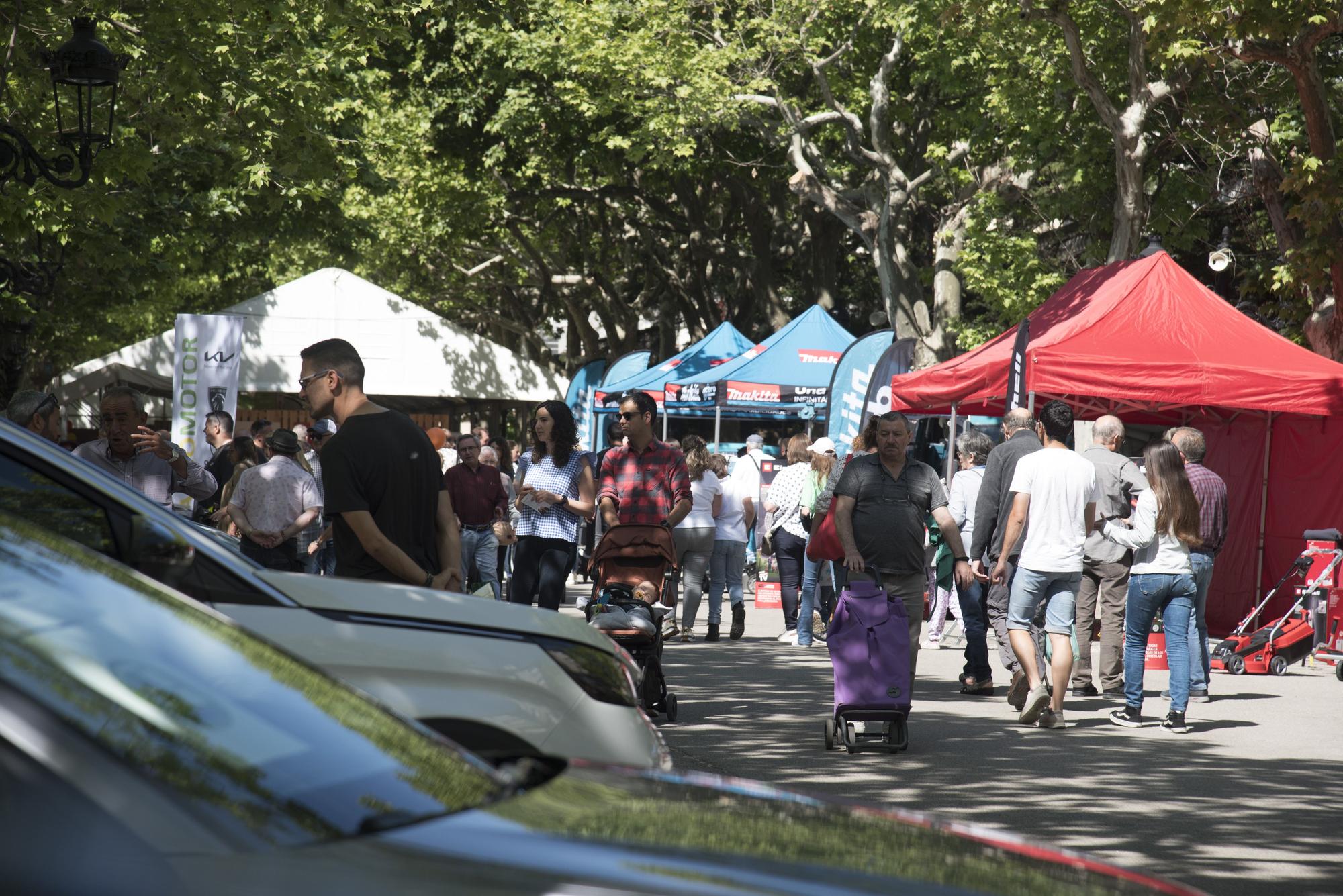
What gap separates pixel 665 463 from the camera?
9.33 m

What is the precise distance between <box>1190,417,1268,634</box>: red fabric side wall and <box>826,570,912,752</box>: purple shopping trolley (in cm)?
853

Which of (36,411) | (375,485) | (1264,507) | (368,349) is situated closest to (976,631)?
(1264,507)

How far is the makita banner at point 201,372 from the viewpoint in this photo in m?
15.0

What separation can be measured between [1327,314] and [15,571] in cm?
1717

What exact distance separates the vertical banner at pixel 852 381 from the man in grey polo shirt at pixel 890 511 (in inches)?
371

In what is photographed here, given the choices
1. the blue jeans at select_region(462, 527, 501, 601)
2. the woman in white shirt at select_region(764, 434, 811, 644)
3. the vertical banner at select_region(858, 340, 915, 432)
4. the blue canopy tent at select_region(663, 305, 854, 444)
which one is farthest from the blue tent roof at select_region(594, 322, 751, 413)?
the blue jeans at select_region(462, 527, 501, 601)

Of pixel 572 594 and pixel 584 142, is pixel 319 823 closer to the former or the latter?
pixel 572 594

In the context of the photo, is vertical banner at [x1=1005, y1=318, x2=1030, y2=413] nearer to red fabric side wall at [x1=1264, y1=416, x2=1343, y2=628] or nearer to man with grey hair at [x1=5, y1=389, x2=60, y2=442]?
red fabric side wall at [x1=1264, y1=416, x2=1343, y2=628]

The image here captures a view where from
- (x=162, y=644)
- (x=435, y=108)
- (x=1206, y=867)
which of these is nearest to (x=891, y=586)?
(x=1206, y=867)

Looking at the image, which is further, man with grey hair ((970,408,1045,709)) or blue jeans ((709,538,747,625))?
blue jeans ((709,538,747,625))

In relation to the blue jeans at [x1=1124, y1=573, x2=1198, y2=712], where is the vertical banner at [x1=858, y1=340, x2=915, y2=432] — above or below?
above

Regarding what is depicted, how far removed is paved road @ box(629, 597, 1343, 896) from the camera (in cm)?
623

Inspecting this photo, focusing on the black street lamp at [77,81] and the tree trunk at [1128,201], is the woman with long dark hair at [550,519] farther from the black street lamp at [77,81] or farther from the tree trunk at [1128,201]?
the tree trunk at [1128,201]

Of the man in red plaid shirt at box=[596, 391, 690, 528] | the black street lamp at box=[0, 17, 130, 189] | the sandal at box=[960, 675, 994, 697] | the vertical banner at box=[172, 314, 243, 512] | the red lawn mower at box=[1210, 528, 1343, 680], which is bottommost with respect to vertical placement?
the sandal at box=[960, 675, 994, 697]
